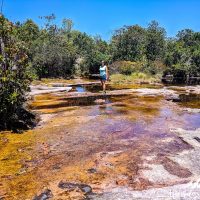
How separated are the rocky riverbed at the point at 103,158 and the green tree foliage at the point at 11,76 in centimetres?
120

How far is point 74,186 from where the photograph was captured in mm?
9352

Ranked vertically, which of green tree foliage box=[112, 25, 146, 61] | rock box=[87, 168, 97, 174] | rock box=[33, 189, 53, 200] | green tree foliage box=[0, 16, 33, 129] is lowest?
rock box=[33, 189, 53, 200]

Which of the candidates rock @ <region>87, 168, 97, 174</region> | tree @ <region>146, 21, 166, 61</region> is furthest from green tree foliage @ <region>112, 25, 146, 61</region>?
rock @ <region>87, 168, 97, 174</region>

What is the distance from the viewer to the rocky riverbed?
29.7ft

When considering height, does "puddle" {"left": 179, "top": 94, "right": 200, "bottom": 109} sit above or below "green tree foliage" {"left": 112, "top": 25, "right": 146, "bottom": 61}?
→ below

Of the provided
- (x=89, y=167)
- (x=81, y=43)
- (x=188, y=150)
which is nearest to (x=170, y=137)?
(x=188, y=150)

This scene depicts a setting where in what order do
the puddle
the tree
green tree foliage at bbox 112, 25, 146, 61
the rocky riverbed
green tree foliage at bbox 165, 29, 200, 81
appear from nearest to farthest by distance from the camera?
the rocky riverbed
the puddle
green tree foliage at bbox 165, 29, 200, 81
green tree foliage at bbox 112, 25, 146, 61
the tree

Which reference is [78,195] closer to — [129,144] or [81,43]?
[129,144]

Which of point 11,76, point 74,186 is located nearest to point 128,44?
point 11,76

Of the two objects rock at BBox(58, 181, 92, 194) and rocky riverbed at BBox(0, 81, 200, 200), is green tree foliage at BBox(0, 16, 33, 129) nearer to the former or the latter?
rocky riverbed at BBox(0, 81, 200, 200)

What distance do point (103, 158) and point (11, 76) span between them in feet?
22.8

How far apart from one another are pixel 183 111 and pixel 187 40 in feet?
307

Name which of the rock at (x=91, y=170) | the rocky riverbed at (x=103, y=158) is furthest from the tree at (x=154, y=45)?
the rock at (x=91, y=170)

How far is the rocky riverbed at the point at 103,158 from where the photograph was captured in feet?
29.7
